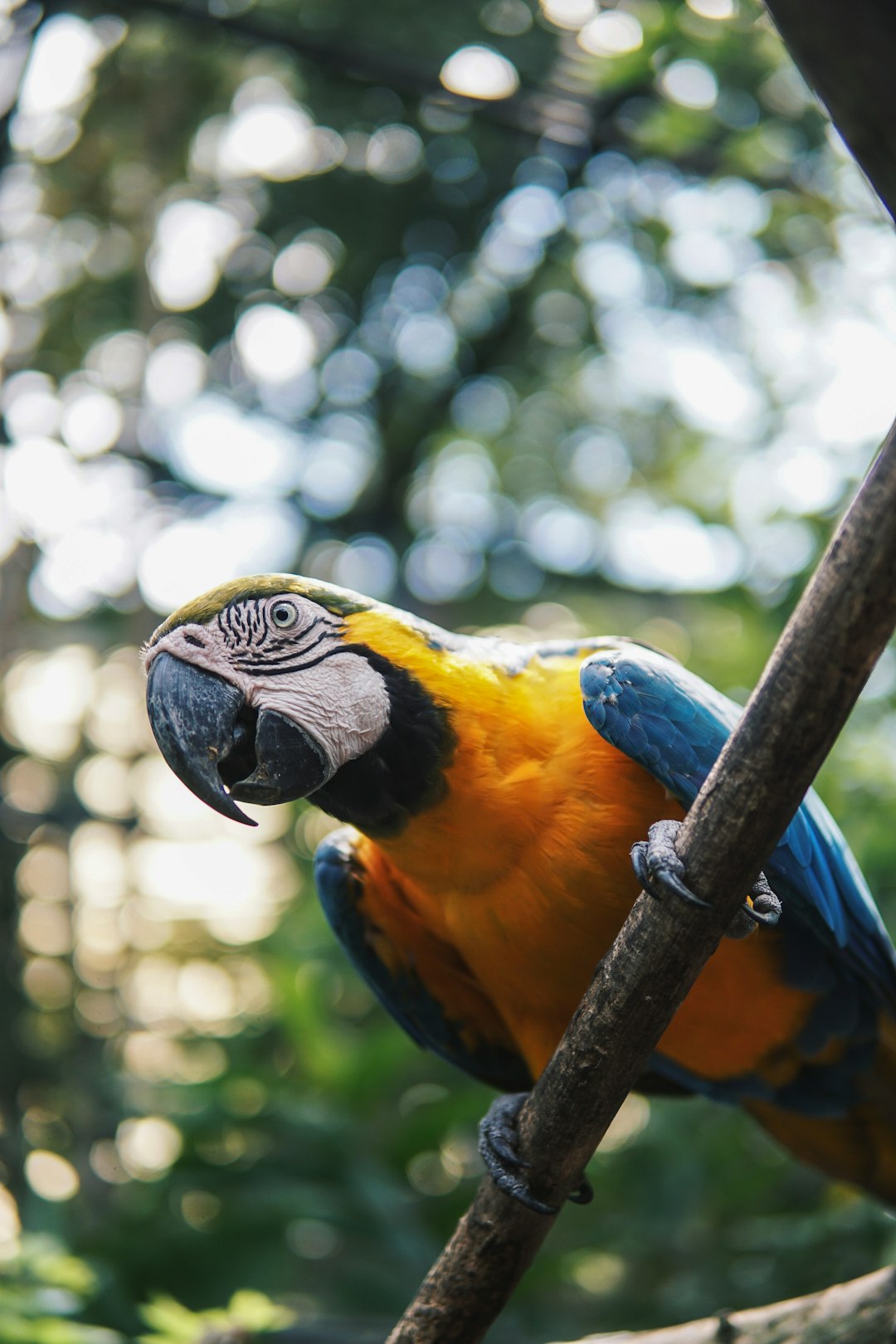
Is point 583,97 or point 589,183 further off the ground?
point 583,97

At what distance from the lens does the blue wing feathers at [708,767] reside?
5.57 ft

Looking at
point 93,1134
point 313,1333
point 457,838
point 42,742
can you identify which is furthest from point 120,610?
point 457,838

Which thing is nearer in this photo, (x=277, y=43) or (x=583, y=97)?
(x=277, y=43)

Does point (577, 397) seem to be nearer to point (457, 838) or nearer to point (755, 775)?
point (457, 838)

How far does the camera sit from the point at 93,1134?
15.2 feet

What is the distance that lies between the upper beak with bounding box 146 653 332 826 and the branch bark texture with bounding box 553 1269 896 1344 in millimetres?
1390

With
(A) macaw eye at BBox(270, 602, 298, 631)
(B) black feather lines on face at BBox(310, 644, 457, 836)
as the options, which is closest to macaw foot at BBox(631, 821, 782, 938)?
(B) black feather lines on face at BBox(310, 644, 457, 836)

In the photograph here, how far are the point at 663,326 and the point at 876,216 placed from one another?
5.69 feet

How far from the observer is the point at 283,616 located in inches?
68.9

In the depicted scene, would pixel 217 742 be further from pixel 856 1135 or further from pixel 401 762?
pixel 856 1135

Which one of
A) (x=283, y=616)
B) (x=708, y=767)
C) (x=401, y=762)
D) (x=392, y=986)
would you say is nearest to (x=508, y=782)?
(x=401, y=762)

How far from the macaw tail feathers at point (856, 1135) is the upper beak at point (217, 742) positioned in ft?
4.75

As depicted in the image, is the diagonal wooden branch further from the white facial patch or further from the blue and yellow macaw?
the white facial patch

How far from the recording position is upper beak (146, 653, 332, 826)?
64.2 inches
